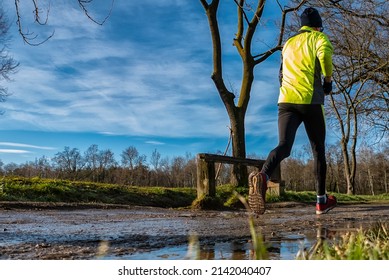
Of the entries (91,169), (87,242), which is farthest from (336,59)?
(91,169)

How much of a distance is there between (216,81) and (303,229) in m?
10.5

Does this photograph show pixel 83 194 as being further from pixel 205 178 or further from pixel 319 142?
pixel 319 142

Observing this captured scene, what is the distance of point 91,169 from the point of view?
43062 mm

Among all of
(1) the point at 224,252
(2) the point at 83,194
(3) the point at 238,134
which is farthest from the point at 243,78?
(1) the point at 224,252

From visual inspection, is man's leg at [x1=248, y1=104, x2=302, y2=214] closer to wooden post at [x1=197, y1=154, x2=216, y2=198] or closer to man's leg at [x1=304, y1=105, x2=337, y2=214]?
man's leg at [x1=304, y1=105, x2=337, y2=214]

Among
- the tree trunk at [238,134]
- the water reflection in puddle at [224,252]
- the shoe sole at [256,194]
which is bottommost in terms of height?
the water reflection in puddle at [224,252]

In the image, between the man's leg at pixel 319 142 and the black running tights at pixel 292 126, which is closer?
the black running tights at pixel 292 126

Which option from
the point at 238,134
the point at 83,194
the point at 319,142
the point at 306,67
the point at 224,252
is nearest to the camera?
the point at 224,252

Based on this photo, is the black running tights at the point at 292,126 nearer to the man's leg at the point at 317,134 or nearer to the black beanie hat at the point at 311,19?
the man's leg at the point at 317,134

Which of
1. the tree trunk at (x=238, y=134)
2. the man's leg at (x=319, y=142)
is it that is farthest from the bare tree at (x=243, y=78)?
the man's leg at (x=319, y=142)

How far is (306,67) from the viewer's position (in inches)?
Answer: 210

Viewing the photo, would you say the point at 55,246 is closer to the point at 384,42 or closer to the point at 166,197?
the point at 166,197

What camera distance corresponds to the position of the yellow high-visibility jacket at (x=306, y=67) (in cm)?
521

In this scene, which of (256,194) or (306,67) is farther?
(306,67)
